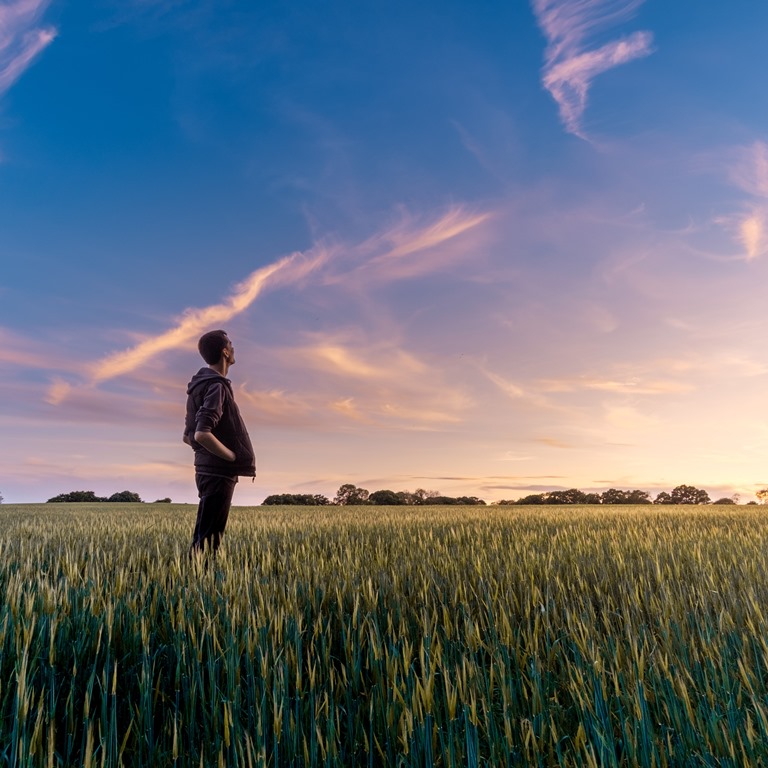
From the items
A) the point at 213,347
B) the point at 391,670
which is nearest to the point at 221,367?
the point at 213,347

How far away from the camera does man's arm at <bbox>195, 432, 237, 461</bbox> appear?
4.43m

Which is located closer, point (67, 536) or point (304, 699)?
point (304, 699)

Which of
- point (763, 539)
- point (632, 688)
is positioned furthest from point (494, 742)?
point (763, 539)

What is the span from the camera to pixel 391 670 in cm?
216

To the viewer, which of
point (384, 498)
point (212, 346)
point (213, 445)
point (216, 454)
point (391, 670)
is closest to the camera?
point (391, 670)

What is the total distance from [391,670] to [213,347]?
3575 mm

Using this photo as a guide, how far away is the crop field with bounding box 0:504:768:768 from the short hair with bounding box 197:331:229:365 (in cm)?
179

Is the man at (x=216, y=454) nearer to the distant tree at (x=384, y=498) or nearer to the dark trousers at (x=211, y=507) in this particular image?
the dark trousers at (x=211, y=507)

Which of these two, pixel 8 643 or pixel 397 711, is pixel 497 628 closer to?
pixel 397 711

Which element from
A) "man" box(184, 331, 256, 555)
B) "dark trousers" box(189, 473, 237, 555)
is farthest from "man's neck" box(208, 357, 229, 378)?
"dark trousers" box(189, 473, 237, 555)

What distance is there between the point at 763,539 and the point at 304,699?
6.74 meters

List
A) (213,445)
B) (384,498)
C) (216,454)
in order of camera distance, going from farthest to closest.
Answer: (384,498) → (216,454) → (213,445)

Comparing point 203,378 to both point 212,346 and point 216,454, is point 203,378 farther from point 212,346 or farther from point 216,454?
point 216,454

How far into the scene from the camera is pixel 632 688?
2.16m
